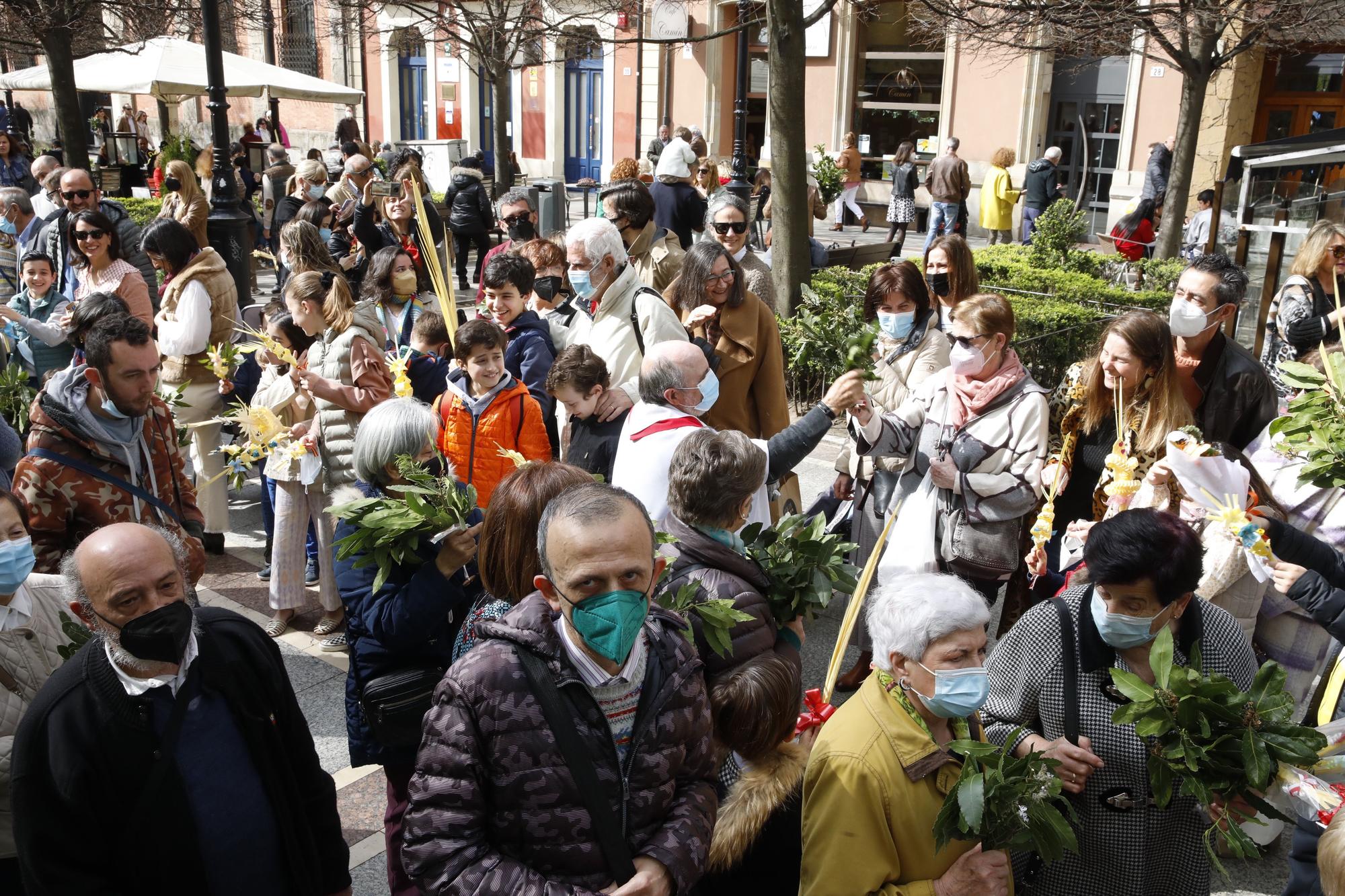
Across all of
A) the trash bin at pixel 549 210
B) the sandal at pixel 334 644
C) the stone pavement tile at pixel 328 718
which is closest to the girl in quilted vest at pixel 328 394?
the sandal at pixel 334 644

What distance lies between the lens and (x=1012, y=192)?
17.6 metres

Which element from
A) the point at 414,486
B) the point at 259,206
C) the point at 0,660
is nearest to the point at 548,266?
the point at 414,486

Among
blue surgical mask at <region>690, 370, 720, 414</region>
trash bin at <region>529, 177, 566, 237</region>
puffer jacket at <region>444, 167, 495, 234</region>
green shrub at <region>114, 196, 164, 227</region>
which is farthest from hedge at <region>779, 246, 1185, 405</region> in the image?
green shrub at <region>114, 196, 164, 227</region>

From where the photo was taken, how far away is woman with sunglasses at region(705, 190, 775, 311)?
6.59 m

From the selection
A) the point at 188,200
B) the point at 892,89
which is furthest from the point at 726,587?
the point at 892,89

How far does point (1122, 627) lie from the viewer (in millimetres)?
2963

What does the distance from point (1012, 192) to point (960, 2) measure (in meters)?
3.89

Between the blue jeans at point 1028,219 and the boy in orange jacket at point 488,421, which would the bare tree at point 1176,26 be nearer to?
the blue jeans at point 1028,219

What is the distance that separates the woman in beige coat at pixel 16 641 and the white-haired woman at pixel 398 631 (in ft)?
2.60

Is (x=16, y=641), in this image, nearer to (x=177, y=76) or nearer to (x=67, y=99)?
(x=67, y=99)

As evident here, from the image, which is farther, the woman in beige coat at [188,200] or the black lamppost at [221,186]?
the black lamppost at [221,186]

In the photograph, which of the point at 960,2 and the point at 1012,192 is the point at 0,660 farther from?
the point at 1012,192

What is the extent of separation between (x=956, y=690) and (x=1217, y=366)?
277 cm

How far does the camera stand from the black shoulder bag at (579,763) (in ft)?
7.48
